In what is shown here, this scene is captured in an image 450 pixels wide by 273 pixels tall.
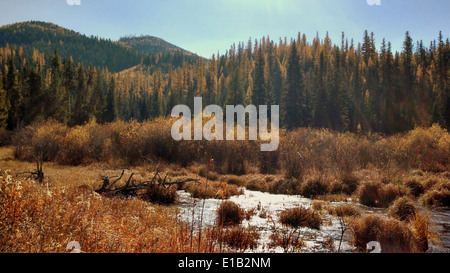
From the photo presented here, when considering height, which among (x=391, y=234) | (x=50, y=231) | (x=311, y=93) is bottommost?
(x=391, y=234)

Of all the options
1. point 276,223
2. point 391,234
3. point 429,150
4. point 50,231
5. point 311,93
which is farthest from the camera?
point 311,93

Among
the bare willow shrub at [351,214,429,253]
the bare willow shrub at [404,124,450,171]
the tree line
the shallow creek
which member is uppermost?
the tree line

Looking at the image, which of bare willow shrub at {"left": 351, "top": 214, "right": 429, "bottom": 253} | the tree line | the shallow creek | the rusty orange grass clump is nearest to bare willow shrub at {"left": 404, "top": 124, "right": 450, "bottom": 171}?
the shallow creek

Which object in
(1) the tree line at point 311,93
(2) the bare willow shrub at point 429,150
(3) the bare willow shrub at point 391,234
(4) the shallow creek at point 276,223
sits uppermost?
(1) the tree line at point 311,93

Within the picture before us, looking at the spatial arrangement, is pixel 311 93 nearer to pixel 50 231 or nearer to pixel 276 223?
pixel 276 223

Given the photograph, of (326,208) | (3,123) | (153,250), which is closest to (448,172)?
(326,208)

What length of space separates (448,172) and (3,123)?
46.9 metres

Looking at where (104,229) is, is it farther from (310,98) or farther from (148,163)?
(310,98)

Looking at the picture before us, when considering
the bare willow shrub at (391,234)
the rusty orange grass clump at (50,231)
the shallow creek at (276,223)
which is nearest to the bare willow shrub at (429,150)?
the shallow creek at (276,223)

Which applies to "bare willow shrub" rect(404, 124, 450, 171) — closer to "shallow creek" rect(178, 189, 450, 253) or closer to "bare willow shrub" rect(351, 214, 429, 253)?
"shallow creek" rect(178, 189, 450, 253)

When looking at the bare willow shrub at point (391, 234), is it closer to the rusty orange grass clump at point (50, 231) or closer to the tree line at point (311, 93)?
the rusty orange grass clump at point (50, 231)

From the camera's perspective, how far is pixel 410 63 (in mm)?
65438

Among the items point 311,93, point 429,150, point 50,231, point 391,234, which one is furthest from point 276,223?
point 311,93

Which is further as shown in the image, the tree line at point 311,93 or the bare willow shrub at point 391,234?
the tree line at point 311,93
